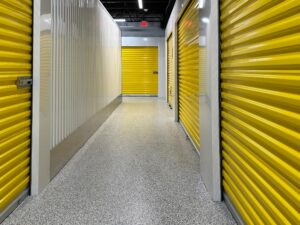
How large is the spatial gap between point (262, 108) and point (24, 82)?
6.31ft

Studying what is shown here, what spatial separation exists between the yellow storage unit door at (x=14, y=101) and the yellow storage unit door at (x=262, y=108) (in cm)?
168

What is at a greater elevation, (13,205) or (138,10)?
(138,10)

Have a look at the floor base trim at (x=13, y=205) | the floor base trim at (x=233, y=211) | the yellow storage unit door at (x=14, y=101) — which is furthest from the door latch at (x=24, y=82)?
the floor base trim at (x=233, y=211)

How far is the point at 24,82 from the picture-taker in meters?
2.55

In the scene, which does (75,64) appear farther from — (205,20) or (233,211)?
(233,211)

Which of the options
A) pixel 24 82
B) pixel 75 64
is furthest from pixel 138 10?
pixel 24 82

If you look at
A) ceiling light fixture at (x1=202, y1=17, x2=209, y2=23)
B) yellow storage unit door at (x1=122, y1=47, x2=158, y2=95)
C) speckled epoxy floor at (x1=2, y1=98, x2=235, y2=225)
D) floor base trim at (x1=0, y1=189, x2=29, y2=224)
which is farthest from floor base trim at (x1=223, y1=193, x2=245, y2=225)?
yellow storage unit door at (x1=122, y1=47, x2=158, y2=95)

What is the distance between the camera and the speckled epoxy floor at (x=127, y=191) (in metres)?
2.33

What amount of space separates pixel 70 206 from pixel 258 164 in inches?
62.8

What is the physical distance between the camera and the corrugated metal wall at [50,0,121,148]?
Result: 10.9 feet

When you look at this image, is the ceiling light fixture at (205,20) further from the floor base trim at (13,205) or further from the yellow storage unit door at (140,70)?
the yellow storage unit door at (140,70)

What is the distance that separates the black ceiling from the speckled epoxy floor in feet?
27.2

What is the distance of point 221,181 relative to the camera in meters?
2.66

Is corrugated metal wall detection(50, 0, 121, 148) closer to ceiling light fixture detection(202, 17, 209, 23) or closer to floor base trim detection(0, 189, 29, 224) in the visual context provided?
floor base trim detection(0, 189, 29, 224)
